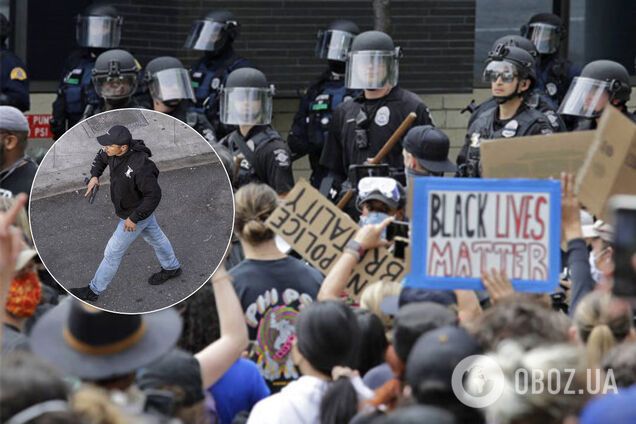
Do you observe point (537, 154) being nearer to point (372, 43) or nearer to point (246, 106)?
point (246, 106)

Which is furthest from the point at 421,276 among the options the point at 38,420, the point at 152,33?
the point at 152,33

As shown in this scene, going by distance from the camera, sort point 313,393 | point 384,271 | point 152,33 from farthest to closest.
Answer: point 152,33, point 384,271, point 313,393

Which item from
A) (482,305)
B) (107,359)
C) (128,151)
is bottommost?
(482,305)

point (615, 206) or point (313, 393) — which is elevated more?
point (615, 206)

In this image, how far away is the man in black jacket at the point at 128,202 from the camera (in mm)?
4781

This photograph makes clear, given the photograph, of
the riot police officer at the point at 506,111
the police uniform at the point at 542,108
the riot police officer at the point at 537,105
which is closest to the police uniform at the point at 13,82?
the riot police officer at the point at 537,105

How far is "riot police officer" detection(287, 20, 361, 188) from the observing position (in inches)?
469

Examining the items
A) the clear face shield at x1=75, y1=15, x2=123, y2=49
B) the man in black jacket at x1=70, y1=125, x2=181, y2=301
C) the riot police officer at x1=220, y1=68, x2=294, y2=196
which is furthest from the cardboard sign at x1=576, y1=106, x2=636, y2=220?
the clear face shield at x1=75, y1=15, x2=123, y2=49

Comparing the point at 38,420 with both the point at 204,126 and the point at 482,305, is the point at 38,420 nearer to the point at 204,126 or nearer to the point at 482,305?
the point at 482,305

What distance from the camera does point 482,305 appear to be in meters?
6.27

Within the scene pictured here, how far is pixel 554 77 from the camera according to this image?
1233 centimetres

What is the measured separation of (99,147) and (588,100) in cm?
578

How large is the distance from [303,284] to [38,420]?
2975mm

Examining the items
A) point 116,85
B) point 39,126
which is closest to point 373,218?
point 116,85
